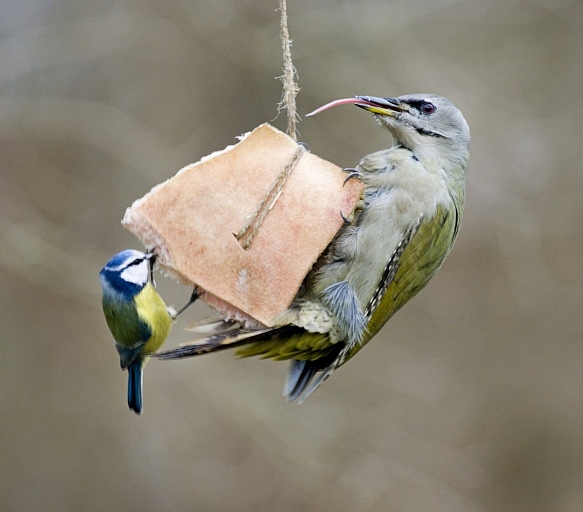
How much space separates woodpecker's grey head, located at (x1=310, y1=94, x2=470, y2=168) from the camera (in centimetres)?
309

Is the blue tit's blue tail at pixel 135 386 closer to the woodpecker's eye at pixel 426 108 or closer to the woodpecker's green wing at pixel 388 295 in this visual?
the woodpecker's green wing at pixel 388 295

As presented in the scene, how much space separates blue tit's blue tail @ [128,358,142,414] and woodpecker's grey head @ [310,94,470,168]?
1.46 meters

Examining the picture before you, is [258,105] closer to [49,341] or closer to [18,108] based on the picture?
[18,108]

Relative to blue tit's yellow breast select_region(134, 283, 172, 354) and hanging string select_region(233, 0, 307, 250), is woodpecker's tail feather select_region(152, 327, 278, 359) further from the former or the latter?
blue tit's yellow breast select_region(134, 283, 172, 354)

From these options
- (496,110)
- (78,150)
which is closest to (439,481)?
(496,110)

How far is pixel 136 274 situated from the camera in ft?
9.12

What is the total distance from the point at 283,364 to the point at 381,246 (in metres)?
4.12

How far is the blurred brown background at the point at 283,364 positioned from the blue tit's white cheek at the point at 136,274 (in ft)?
9.19

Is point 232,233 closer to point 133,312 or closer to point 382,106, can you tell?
point 133,312

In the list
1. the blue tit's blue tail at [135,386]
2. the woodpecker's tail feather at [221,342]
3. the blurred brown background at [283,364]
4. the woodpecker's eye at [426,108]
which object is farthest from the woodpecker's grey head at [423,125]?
the blurred brown background at [283,364]

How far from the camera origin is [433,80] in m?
6.36

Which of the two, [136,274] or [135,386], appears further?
[135,386]

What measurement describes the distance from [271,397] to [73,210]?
235cm

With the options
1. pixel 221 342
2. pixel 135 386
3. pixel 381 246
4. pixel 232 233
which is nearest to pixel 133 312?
pixel 135 386
